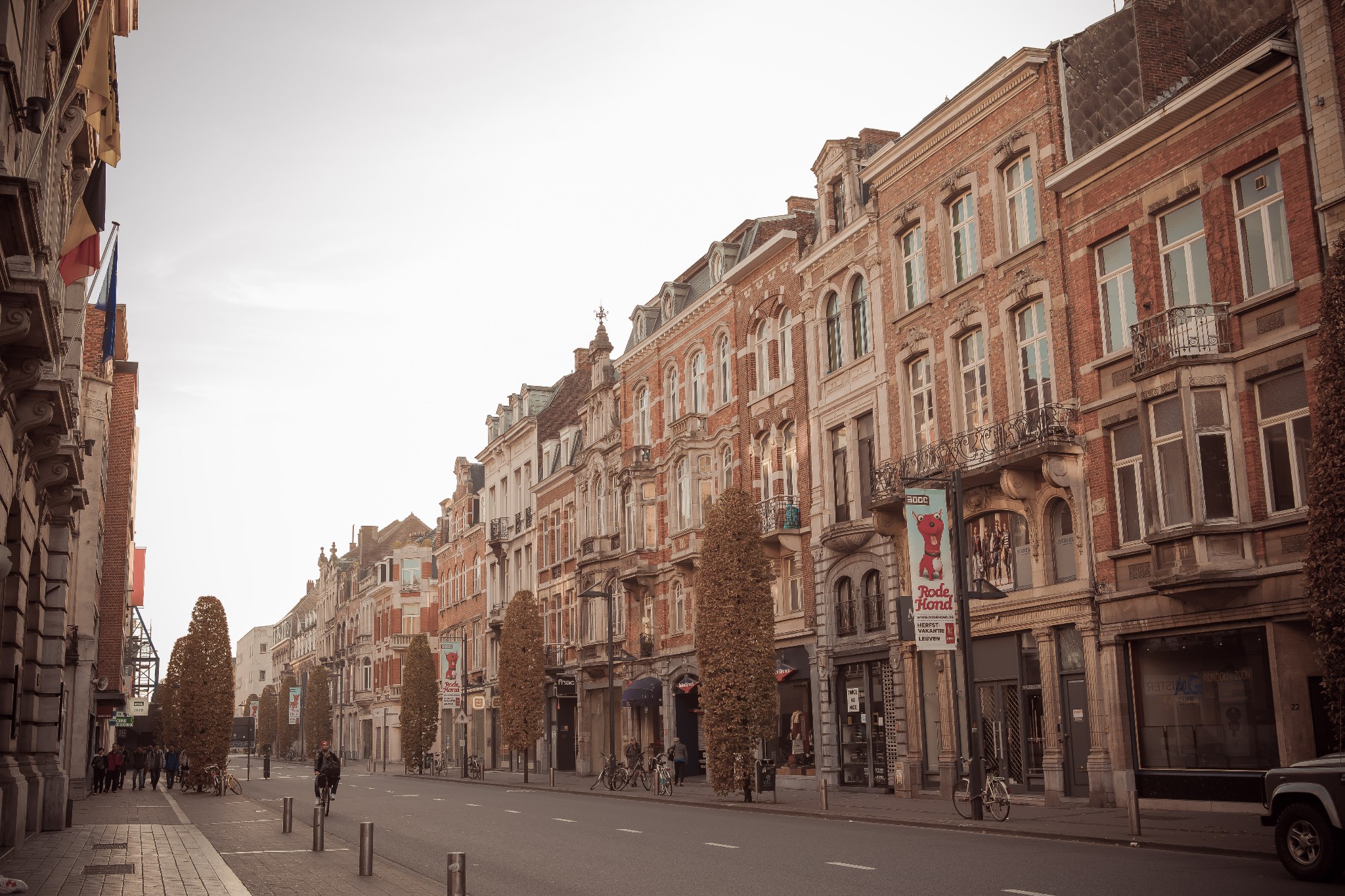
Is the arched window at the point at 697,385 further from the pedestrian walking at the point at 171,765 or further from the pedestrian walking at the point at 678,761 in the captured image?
the pedestrian walking at the point at 171,765

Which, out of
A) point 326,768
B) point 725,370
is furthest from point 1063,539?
point 725,370

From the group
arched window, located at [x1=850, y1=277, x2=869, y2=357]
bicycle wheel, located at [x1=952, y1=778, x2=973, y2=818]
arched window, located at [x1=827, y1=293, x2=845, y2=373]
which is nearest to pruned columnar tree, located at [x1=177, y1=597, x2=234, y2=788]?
arched window, located at [x1=827, y1=293, x2=845, y2=373]

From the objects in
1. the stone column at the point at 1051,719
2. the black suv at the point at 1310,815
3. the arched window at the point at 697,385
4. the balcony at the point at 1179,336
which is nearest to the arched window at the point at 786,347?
the arched window at the point at 697,385

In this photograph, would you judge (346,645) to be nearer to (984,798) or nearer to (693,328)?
(693,328)

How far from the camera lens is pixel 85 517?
38250 mm

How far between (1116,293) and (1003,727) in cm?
987

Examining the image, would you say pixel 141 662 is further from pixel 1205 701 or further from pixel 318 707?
pixel 1205 701

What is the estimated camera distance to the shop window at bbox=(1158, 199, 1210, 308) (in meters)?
22.8

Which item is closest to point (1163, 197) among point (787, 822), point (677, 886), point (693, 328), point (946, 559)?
point (946, 559)

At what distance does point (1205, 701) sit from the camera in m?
22.4

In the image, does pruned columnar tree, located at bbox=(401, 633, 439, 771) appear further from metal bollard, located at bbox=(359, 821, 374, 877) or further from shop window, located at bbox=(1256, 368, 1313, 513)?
metal bollard, located at bbox=(359, 821, 374, 877)

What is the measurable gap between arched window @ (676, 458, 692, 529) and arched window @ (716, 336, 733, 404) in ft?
9.80

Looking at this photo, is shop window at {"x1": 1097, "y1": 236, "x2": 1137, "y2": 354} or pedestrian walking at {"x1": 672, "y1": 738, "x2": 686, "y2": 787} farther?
pedestrian walking at {"x1": 672, "y1": 738, "x2": 686, "y2": 787}

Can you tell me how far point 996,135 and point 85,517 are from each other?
29.0 metres
